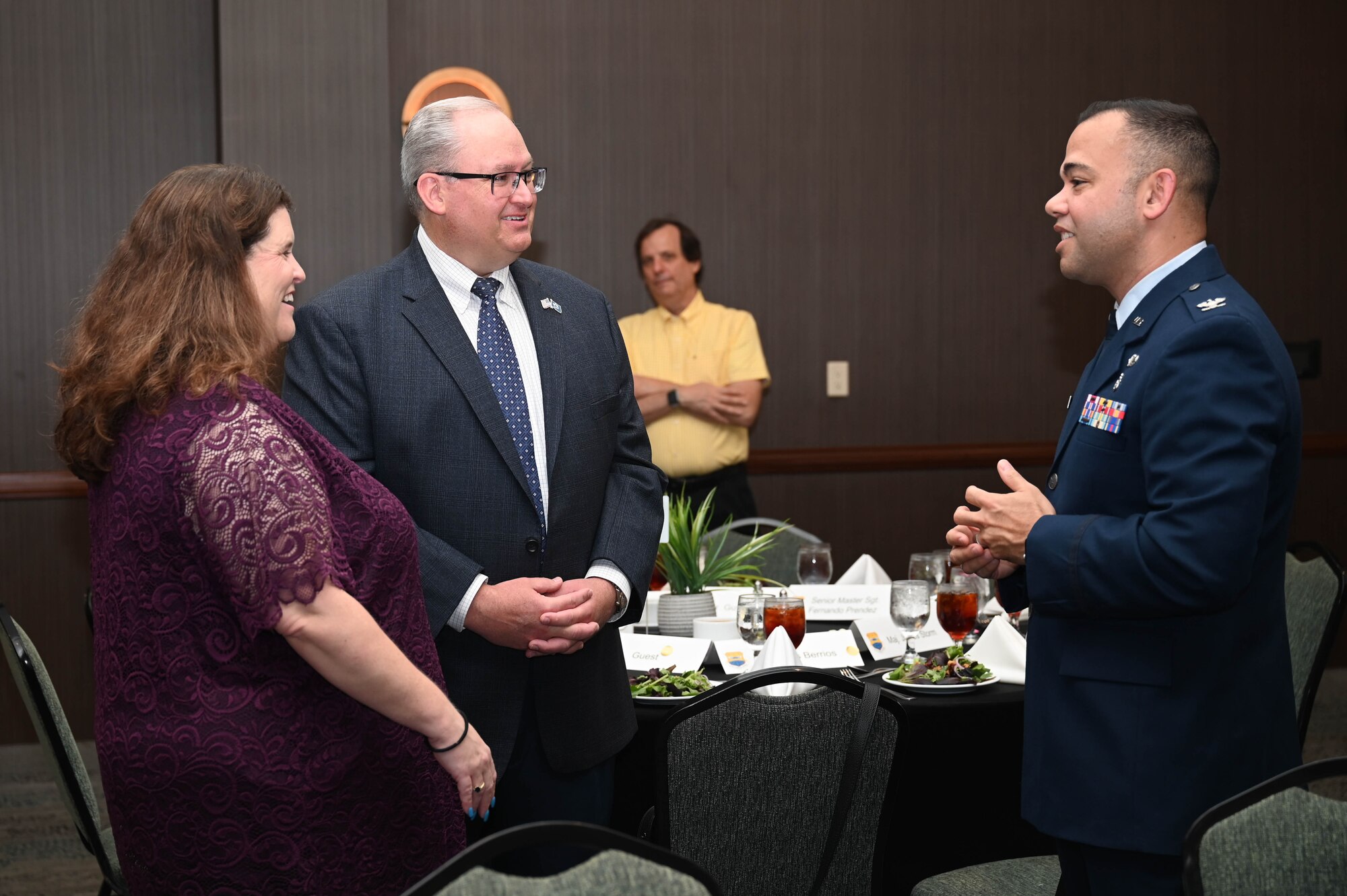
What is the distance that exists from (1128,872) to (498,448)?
1139mm

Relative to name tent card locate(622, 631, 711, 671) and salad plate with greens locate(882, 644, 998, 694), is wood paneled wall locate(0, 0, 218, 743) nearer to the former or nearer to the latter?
name tent card locate(622, 631, 711, 671)

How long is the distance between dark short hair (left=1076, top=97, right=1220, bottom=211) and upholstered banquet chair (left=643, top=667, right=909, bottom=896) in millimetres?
884

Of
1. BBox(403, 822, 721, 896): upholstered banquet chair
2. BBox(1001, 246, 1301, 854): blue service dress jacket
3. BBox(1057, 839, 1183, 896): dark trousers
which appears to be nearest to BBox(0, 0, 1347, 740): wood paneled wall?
BBox(1001, 246, 1301, 854): blue service dress jacket

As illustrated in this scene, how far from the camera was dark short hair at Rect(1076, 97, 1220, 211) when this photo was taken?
6.14 ft

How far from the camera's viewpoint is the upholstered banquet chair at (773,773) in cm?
190

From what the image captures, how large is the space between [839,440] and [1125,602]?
3.59m

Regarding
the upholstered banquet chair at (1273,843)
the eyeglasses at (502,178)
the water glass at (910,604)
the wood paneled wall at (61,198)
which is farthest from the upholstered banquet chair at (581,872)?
the wood paneled wall at (61,198)

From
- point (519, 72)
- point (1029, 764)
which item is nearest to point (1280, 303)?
point (519, 72)

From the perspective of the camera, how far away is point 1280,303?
564cm

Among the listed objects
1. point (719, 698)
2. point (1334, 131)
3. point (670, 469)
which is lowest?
point (670, 469)

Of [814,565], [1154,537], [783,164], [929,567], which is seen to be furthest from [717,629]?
[783,164]

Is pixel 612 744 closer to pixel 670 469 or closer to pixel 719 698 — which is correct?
pixel 719 698

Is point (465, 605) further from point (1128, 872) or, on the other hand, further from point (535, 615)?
point (1128, 872)

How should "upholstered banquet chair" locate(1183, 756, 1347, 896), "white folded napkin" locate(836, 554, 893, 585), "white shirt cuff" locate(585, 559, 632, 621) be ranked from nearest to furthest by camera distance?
"upholstered banquet chair" locate(1183, 756, 1347, 896), "white shirt cuff" locate(585, 559, 632, 621), "white folded napkin" locate(836, 554, 893, 585)
